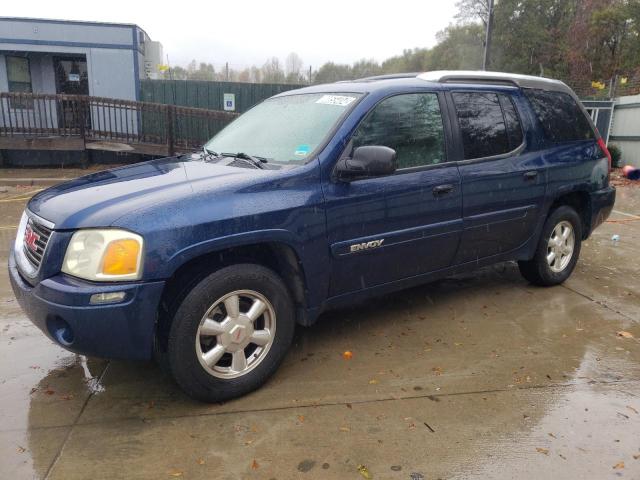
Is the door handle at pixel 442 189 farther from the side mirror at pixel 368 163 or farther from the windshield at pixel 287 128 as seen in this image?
the windshield at pixel 287 128

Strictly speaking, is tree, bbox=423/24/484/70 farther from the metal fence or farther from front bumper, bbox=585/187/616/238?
front bumper, bbox=585/187/616/238

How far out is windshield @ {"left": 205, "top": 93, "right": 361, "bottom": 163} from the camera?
338 cm

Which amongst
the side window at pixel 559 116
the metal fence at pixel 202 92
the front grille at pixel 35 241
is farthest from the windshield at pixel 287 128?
the metal fence at pixel 202 92

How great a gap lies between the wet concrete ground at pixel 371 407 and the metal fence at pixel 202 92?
1144 cm

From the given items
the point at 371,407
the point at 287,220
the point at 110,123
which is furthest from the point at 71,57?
the point at 371,407

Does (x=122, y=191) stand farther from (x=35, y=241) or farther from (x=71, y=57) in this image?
(x=71, y=57)

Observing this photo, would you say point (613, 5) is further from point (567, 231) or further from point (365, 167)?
point (365, 167)

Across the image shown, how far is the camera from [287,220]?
301cm

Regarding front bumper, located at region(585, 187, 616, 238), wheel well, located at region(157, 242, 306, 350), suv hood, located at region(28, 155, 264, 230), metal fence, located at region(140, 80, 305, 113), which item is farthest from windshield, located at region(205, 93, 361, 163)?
metal fence, located at region(140, 80, 305, 113)

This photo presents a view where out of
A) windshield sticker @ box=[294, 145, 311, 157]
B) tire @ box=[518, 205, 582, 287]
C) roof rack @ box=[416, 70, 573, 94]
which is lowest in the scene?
tire @ box=[518, 205, 582, 287]

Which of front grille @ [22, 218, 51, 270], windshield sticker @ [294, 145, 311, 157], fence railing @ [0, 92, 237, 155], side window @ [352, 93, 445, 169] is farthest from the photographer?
fence railing @ [0, 92, 237, 155]

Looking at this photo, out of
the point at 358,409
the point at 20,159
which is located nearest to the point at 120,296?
the point at 358,409

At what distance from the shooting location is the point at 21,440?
2.63m

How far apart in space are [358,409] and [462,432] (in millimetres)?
563
